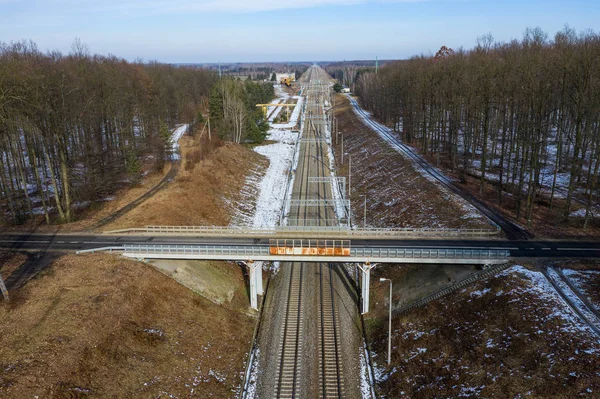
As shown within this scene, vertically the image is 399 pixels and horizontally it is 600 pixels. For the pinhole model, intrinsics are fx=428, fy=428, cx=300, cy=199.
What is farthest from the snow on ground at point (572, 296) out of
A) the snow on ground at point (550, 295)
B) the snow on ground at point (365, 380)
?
the snow on ground at point (365, 380)

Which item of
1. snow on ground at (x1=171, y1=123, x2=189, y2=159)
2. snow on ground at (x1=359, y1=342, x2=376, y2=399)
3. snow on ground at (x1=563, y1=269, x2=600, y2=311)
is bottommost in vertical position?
snow on ground at (x1=359, y1=342, x2=376, y2=399)

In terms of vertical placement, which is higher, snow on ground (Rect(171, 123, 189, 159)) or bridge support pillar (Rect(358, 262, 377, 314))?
snow on ground (Rect(171, 123, 189, 159))

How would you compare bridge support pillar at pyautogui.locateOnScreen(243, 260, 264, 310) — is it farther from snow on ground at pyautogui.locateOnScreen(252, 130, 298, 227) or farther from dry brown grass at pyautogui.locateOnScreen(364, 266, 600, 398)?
snow on ground at pyautogui.locateOnScreen(252, 130, 298, 227)

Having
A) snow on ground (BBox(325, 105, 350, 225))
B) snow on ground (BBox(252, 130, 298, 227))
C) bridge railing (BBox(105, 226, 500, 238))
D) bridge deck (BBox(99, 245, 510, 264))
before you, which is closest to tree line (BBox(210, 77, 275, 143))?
snow on ground (BBox(252, 130, 298, 227))

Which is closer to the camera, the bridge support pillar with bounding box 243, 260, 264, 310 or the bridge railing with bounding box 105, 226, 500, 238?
the bridge support pillar with bounding box 243, 260, 264, 310

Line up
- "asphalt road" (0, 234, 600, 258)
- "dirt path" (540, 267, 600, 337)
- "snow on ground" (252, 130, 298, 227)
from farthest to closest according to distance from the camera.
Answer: "snow on ground" (252, 130, 298, 227) → "asphalt road" (0, 234, 600, 258) → "dirt path" (540, 267, 600, 337)

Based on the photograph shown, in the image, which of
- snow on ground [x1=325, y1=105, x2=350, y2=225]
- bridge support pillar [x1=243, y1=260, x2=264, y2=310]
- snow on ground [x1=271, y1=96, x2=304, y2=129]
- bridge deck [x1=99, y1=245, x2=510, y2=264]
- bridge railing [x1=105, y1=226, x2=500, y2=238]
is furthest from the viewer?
snow on ground [x1=271, y1=96, x2=304, y2=129]

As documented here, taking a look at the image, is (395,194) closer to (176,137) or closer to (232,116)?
(232,116)
